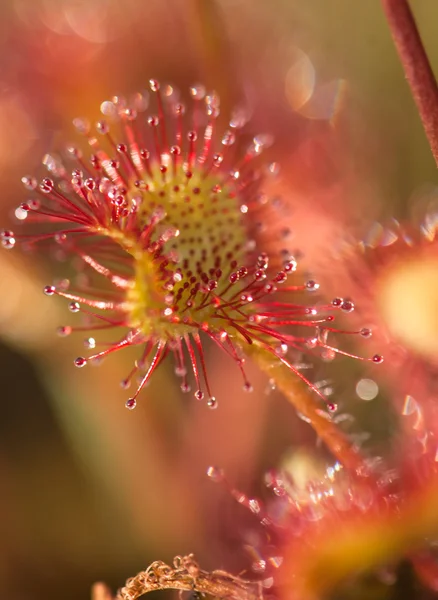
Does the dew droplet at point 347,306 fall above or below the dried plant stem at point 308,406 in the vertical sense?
above

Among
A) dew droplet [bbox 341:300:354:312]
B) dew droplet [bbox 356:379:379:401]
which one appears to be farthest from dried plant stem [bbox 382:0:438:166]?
dew droplet [bbox 356:379:379:401]

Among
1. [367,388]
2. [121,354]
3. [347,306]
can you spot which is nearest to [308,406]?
[347,306]

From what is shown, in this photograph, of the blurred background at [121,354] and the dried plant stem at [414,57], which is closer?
the dried plant stem at [414,57]

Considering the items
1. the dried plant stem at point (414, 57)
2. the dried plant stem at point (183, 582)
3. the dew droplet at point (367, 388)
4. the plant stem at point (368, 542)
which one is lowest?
the plant stem at point (368, 542)

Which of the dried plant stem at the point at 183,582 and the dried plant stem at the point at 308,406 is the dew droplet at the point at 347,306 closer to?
the dried plant stem at the point at 308,406

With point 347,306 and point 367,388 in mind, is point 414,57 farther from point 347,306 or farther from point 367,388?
point 367,388

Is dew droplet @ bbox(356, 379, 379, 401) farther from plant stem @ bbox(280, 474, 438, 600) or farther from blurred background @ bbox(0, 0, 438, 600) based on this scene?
A: plant stem @ bbox(280, 474, 438, 600)

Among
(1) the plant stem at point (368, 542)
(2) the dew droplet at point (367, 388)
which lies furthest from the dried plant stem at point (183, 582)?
(2) the dew droplet at point (367, 388)
